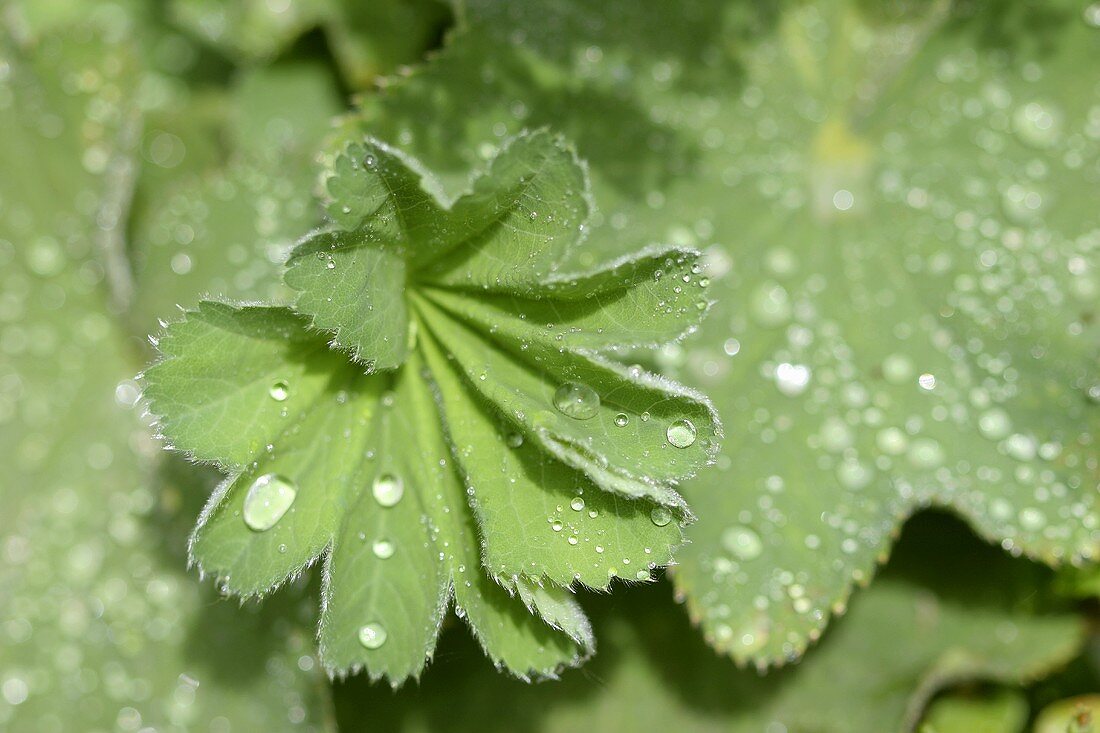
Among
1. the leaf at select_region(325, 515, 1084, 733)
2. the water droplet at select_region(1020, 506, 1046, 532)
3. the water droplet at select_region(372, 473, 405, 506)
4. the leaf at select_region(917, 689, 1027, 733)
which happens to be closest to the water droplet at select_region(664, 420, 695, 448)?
the water droplet at select_region(372, 473, 405, 506)

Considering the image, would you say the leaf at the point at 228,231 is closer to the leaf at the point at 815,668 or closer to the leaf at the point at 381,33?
the leaf at the point at 381,33

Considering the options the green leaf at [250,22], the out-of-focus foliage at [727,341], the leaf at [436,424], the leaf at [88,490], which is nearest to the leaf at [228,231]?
the out-of-focus foliage at [727,341]

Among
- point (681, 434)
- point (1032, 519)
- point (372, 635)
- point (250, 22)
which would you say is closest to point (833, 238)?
point (1032, 519)

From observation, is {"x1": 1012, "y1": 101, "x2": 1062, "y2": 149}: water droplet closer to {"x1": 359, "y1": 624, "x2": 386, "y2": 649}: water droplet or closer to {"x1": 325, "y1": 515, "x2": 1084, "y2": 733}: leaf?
{"x1": 325, "y1": 515, "x2": 1084, "y2": 733}: leaf

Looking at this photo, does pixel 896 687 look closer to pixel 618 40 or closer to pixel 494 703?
pixel 494 703

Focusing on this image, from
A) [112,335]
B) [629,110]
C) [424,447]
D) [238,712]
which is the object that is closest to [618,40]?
[629,110]

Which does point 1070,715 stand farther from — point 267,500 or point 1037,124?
point 267,500
